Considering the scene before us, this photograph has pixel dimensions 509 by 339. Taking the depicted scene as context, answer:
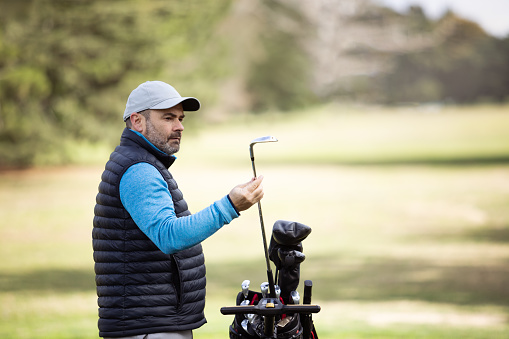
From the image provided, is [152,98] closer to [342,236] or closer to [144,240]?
[144,240]

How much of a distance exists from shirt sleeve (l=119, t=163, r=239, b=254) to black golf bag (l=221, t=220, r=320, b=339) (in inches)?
14.1

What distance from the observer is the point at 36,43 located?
29.5m

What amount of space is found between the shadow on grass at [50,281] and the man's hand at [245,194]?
1019cm

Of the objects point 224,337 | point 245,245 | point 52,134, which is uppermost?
point 52,134

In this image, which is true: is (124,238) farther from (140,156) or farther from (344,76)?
(344,76)

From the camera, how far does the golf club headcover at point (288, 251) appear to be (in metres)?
3.23

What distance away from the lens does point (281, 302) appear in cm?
315

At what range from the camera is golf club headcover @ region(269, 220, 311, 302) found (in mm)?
3230

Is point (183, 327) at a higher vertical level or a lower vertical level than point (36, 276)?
lower

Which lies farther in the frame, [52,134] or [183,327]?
[52,134]

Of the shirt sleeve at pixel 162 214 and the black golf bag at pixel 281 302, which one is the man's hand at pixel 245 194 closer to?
the shirt sleeve at pixel 162 214

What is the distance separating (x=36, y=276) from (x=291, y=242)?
11.6 metres

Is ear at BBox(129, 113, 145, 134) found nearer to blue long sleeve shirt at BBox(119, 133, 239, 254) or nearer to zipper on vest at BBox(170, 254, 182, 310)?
blue long sleeve shirt at BBox(119, 133, 239, 254)

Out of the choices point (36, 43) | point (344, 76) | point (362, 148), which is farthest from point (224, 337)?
point (344, 76)
